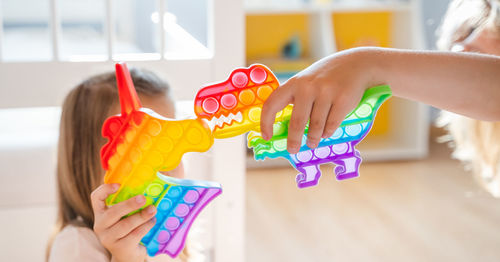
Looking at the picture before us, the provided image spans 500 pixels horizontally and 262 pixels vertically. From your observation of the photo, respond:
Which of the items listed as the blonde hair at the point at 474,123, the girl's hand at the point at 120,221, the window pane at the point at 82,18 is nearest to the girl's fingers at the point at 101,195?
the girl's hand at the point at 120,221

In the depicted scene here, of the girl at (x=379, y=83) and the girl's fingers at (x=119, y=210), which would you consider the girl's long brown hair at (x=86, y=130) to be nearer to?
the girl's fingers at (x=119, y=210)

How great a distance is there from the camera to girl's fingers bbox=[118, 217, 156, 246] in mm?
583

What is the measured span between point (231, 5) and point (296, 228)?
3.53 feet

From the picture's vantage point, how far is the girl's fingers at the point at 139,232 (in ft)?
1.91

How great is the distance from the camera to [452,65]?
0.58m

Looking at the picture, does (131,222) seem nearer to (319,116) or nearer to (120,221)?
(120,221)

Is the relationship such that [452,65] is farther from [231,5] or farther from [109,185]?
[231,5]

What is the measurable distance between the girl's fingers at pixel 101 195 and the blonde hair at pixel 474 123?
750 millimetres

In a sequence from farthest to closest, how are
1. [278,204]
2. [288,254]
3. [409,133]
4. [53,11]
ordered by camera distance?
[409,133] → [278,204] → [288,254] → [53,11]

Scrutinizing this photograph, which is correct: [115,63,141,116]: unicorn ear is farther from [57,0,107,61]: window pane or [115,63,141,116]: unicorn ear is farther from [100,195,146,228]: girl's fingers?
[57,0,107,61]: window pane

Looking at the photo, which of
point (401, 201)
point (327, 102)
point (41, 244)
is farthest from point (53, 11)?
point (401, 201)

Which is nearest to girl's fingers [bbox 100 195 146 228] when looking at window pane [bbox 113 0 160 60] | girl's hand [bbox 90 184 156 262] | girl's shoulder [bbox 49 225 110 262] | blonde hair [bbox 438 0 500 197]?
girl's hand [bbox 90 184 156 262]

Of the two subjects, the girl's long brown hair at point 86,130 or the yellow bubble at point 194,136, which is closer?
the yellow bubble at point 194,136

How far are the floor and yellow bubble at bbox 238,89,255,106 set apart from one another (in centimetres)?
135
